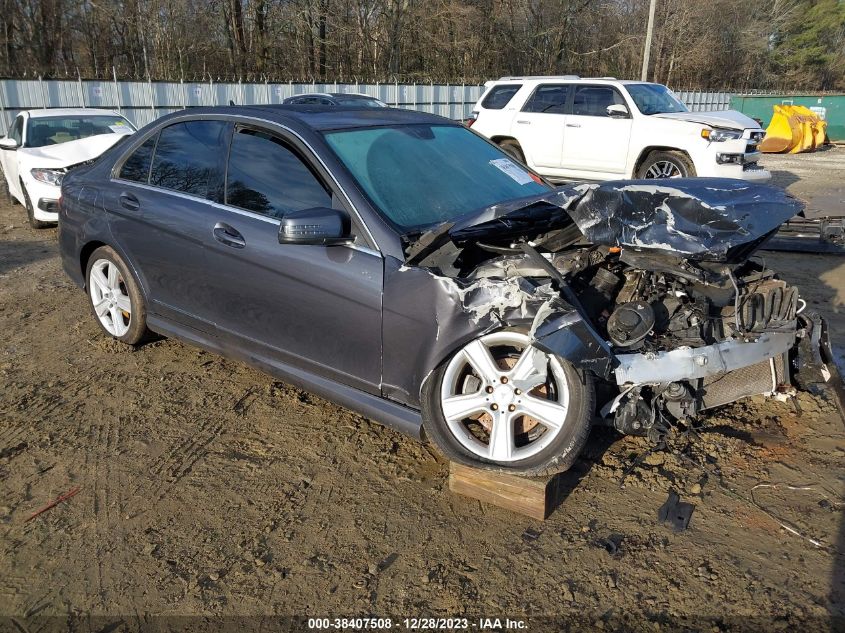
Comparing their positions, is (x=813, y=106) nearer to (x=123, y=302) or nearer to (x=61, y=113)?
(x=61, y=113)

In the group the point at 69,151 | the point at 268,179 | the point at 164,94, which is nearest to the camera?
the point at 268,179

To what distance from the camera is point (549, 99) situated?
11.3 metres

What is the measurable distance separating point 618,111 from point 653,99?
89 cm

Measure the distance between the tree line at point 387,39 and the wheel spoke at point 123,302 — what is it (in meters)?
16.3

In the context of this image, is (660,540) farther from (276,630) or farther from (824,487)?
(276,630)

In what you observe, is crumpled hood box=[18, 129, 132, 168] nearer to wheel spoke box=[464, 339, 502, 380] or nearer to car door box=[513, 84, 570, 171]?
car door box=[513, 84, 570, 171]

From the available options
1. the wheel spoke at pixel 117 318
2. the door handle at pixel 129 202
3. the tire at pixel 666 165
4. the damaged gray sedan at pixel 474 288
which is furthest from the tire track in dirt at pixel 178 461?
the tire at pixel 666 165

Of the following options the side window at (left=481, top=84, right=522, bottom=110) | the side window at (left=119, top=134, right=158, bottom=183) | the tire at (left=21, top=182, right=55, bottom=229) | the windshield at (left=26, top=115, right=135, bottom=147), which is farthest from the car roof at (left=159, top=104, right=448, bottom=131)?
the side window at (left=481, top=84, right=522, bottom=110)

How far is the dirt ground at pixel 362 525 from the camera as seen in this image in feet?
8.16

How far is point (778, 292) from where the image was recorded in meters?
3.40

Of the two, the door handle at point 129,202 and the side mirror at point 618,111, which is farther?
the side mirror at point 618,111

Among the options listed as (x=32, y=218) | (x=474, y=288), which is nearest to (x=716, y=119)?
(x=474, y=288)

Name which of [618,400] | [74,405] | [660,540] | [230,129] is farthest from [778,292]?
[74,405]

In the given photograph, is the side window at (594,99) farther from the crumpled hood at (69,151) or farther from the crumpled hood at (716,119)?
the crumpled hood at (69,151)
